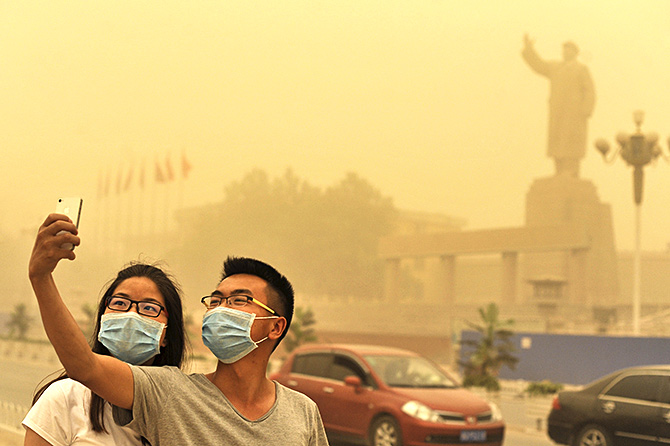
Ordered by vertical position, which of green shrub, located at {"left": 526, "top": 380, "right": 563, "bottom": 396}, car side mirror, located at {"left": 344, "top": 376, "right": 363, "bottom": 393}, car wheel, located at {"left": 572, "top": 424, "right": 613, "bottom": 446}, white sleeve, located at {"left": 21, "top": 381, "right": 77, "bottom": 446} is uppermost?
white sleeve, located at {"left": 21, "top": 381, "right": 77, "bottom": 446}

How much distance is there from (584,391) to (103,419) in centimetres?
745

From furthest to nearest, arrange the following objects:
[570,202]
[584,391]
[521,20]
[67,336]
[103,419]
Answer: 1. [521,20]
2. [570,202]
3. [584,391]
4. [103,419]
5. [67,336]

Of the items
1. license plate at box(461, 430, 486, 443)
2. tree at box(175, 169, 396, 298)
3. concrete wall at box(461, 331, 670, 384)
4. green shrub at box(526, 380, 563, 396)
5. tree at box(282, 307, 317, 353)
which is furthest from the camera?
tree at box(175, 169, 396, 298)

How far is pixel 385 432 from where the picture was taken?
8609 millimetres

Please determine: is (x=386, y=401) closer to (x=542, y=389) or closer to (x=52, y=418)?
(x=52, y=418)

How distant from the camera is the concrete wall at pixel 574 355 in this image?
709 inches

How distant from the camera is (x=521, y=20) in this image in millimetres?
28109

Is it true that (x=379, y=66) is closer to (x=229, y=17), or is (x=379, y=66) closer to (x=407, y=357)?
(x=229, y=17)

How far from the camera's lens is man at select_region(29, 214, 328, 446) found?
1.75 meters

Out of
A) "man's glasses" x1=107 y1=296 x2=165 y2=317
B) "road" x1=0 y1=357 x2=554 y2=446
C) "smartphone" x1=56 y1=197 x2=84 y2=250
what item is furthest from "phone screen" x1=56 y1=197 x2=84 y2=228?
"road" x1=0 y1=357 x2=554 y2=446

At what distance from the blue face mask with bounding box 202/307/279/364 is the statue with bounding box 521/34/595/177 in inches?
951

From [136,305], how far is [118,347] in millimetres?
124

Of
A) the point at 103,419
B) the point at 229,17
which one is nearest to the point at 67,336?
the point at 103,419

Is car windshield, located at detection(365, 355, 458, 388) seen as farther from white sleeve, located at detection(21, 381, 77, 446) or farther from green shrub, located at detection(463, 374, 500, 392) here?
green shrub, located at detection(463, 374, 500, 392)
